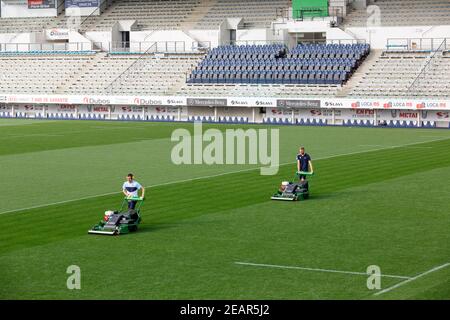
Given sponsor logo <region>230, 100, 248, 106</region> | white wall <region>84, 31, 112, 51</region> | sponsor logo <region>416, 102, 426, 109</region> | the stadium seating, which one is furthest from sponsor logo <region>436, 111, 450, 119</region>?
white wall <region>84, 31, 112, 51</region>

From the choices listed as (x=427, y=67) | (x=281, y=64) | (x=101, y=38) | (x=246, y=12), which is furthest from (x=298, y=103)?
(x=101, y=38)

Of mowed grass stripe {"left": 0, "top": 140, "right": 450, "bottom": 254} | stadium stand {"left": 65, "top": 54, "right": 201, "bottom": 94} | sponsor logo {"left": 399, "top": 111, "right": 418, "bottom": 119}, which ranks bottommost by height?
mowed grass stripe {"left": 0, "top": 140, "right": 450, "bottom": 254}

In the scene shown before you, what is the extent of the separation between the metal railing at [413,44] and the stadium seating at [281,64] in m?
1.81

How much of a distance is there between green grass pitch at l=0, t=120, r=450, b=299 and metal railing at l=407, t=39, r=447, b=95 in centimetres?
2158

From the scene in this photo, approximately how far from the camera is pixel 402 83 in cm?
6281

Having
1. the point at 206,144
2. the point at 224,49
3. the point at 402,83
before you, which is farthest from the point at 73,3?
the point at 206,144

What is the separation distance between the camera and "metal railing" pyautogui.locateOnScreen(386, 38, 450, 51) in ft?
219

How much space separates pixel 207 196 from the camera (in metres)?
27.7

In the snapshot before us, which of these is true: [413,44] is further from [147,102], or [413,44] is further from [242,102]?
[147,102]

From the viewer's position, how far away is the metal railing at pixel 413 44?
66.7 meters

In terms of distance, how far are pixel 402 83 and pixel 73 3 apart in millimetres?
33656

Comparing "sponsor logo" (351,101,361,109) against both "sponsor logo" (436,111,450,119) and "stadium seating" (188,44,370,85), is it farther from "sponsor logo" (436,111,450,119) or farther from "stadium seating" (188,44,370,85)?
"stadium seating" (188,44,370,85)

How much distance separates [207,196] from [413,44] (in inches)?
1700
